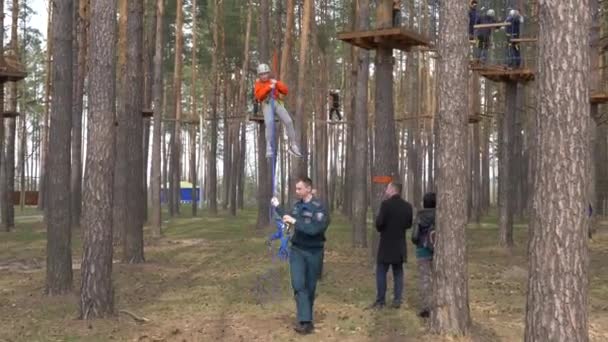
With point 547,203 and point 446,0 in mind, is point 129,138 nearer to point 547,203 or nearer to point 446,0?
point 446,0

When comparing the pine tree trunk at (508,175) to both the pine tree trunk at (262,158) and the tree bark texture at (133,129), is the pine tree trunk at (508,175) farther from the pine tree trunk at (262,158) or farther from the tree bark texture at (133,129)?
the tree bark texture at (133,129)

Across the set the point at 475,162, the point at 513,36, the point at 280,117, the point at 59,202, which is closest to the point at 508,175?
the point at 513,36

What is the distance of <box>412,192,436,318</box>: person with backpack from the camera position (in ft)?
27.1

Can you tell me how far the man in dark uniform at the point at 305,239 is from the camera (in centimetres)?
730

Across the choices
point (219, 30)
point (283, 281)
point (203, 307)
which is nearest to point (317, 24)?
point (219, 30)

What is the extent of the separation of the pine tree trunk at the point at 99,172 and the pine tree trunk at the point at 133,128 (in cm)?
519

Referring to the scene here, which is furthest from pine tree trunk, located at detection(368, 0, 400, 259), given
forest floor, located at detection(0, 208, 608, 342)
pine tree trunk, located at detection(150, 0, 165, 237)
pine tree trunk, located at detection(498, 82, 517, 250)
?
pine tree trunk, located at detection(150, 0, 165, 237)

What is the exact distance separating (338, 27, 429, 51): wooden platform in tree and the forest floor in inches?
168

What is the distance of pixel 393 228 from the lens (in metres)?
8.51

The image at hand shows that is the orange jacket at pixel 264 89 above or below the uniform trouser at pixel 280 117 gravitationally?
above

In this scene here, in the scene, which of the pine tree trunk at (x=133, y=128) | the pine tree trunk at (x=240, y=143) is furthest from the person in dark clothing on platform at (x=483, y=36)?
the pine tree trunk at (x=240, y=143)

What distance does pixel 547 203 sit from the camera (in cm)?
462

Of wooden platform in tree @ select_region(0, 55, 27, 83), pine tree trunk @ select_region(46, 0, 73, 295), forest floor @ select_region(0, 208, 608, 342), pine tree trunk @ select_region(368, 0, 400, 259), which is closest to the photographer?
forest floor @ select_region(0, 208, 608, 342)

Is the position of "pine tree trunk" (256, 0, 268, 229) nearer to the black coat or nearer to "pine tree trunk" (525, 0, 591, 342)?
the black coat
